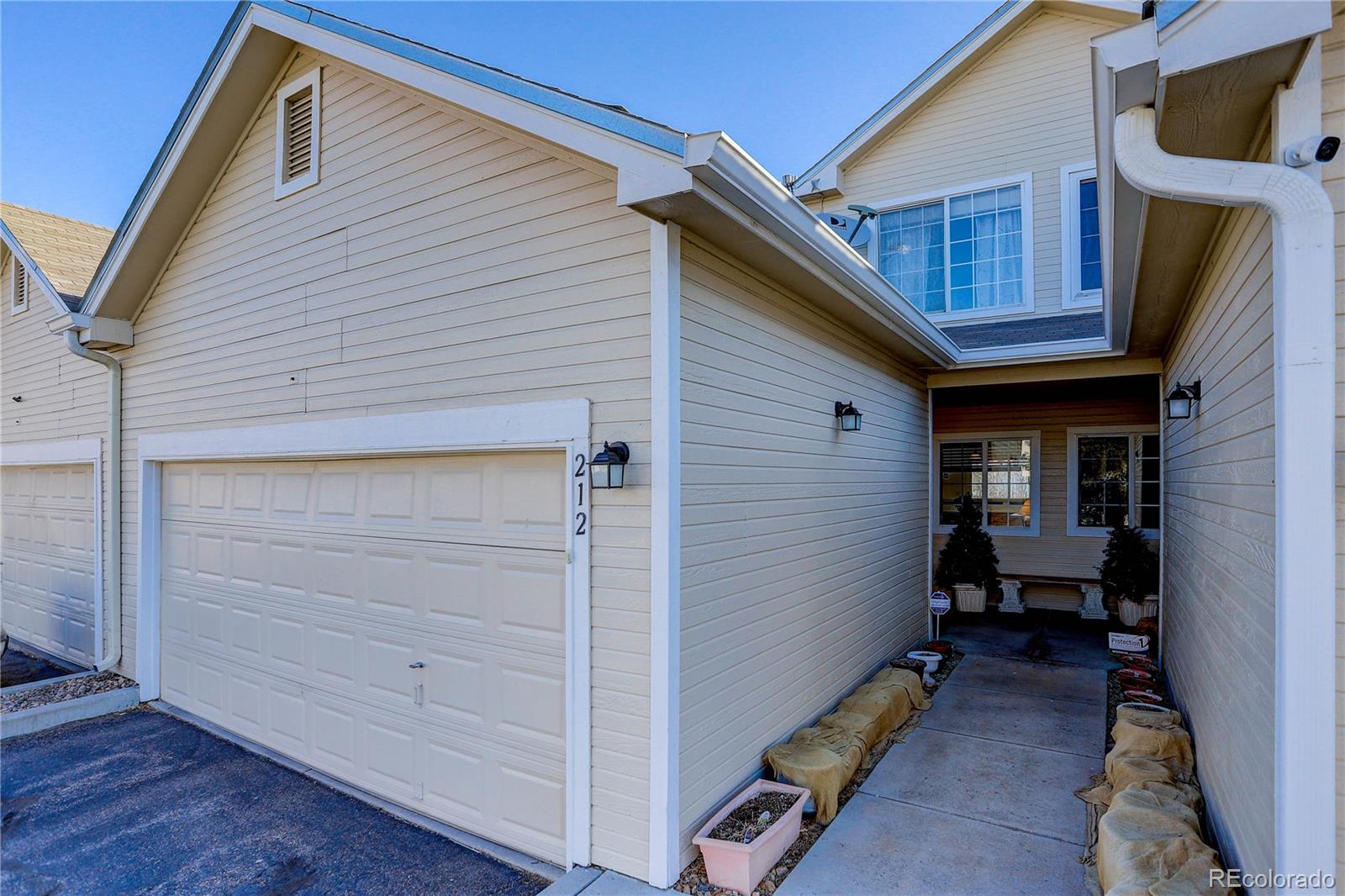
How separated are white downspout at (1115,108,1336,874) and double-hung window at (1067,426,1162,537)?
8.05 m

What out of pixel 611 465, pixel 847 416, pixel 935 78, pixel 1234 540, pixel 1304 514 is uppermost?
pixel 935 78

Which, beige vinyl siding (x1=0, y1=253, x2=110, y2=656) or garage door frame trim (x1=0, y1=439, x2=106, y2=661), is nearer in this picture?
garage door frame trim (x1=0, y1=439, x2=106, y2=661)

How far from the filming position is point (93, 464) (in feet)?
22.9

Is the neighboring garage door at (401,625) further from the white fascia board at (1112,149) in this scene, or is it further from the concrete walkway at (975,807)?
the white fascia board at (1112,149)

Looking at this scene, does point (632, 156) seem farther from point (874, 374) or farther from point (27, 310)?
point (27, 310)

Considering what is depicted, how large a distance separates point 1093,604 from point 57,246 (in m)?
13.9

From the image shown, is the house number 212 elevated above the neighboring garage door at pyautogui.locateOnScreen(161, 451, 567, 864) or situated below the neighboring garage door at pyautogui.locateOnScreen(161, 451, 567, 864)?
→ above

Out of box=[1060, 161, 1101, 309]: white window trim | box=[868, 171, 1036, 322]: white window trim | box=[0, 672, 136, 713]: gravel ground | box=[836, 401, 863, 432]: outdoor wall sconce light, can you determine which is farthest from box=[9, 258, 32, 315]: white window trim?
box=[1060, 161, 1101, 309]: white window trim

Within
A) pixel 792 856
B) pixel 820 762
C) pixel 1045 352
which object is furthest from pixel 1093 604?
pixel 792 856

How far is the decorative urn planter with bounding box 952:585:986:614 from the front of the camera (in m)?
9.27

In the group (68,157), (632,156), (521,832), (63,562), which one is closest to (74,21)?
(68,157)

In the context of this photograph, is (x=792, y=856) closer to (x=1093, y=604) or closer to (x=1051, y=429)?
(x=1093, y=604)

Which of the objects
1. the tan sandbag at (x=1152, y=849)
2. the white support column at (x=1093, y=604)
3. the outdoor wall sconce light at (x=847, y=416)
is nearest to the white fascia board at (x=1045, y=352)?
the outdoor wall sconce light at (x=847, y=416)

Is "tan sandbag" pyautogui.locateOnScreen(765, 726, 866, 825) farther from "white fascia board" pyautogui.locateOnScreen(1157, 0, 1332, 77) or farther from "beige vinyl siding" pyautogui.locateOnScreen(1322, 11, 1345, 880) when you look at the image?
"white fascia board" pyautogui.locateOnScreen(1157, 0, 1332, 77)
